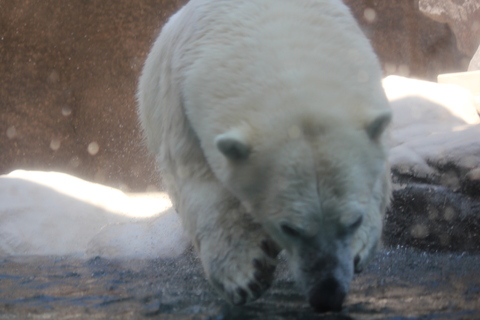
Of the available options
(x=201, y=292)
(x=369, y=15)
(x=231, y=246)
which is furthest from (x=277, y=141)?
(x=369, y=15)

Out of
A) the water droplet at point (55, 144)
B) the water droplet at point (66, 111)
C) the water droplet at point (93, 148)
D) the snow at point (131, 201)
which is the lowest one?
the water droplet at point (93, 148)

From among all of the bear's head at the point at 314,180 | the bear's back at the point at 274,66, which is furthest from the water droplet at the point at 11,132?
the bear's head at the point at 314,180

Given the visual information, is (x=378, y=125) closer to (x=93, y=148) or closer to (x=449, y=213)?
(x=449, y=213)

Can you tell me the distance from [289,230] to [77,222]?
3.84 metres

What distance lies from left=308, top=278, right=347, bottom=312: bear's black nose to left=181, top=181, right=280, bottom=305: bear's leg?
313 mm

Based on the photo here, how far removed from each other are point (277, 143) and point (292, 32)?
0.65m

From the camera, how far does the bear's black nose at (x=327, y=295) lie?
2.30 meters

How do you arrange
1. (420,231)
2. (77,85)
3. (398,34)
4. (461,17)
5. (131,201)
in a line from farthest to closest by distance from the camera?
(461,17)
(398,34)
(77,85)
(131,201)
(420,231)

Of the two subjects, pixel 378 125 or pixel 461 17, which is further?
pixel 461 17

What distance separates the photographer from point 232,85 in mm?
2500

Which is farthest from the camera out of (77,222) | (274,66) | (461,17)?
(461,17)

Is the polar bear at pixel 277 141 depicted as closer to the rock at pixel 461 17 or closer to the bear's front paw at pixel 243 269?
the bear's front paw at pixel 243 269

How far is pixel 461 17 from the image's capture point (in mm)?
11992

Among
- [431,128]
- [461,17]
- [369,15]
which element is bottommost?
[461,17]
